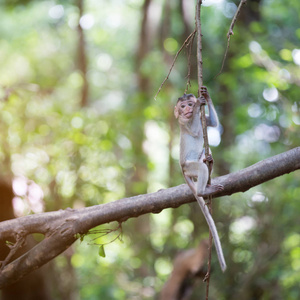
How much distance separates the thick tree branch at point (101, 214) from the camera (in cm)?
304

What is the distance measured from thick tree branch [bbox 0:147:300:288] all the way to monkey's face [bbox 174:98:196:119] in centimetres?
62

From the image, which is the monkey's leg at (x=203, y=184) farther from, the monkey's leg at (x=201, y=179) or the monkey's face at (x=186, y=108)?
A: the monkey's face at (x=186, y=108)

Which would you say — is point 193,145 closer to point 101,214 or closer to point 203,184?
point 203,184

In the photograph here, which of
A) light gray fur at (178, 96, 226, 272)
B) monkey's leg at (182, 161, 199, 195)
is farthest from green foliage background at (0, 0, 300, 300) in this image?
monkey's leg at (182, 161, 199, 195)

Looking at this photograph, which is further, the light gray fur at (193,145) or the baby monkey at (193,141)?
the light gray fur at (193,145)

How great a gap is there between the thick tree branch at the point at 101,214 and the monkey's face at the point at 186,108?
0.62 meters

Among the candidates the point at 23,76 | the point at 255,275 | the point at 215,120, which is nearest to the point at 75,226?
the point at 215,120

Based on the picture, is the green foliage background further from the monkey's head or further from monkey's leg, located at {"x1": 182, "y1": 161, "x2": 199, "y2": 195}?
monkey's leg, located at {"x1": 182, "y1": 161, "x2": 199, "y2": 195}

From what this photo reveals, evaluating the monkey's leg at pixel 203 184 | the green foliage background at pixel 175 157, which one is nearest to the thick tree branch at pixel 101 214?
the monkey's leg at pixel 203 184

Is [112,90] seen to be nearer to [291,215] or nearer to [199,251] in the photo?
[291,215]

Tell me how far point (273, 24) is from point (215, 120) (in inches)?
272

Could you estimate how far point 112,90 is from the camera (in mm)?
15734

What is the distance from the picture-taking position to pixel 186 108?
3.57 metres

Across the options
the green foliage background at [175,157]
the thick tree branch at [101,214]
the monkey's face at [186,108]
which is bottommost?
the green foliage background at [175,157]
